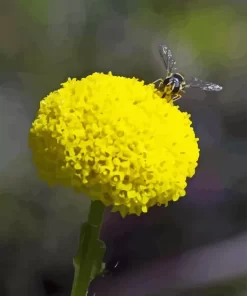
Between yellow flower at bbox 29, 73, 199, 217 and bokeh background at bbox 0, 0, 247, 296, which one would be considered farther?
bokeh background at bbox 0, 0, 247, 296

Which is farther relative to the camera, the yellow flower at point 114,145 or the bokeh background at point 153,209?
the bokeh background at point 153,209

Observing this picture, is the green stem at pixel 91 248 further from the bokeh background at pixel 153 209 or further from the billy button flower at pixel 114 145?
the bokeh background at pixel 153 209

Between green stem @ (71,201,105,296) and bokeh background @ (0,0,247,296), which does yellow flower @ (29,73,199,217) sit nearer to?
green stem @ (71,201,105,296)

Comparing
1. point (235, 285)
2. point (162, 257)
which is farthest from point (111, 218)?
point (235, 285)

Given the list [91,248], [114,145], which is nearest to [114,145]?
[114,145]

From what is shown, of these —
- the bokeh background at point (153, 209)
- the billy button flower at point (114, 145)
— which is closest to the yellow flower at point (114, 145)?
the billy button flower at point (114, 145)

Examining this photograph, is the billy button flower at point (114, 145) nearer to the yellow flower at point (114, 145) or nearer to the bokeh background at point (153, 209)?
the yellow flower at point (114, 145)

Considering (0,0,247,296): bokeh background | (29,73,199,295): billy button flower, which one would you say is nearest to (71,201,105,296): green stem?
(29,73,199,295): billy button flower

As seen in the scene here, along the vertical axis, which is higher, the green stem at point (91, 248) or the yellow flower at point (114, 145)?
the yellow flower at point (114, 145)
